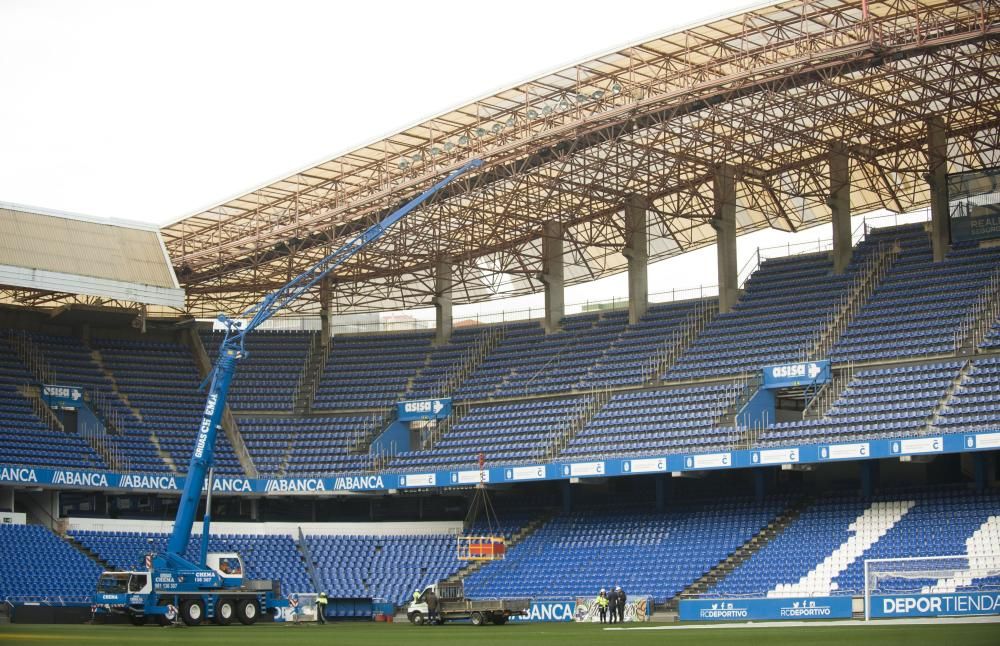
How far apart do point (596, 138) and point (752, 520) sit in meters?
15.1

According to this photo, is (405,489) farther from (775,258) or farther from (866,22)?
(866,22)

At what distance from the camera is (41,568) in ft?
155

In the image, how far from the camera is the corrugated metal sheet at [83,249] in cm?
5153

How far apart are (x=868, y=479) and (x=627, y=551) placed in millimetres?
9186

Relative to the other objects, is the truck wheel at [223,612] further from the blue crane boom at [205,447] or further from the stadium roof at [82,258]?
the stadium roof at [82,258]

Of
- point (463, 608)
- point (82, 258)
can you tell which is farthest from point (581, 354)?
point (82, 258)

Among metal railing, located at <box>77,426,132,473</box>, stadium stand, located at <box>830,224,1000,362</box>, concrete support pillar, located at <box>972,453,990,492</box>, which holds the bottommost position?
concrete support pillar, located at <box>972,453,990,492</box>

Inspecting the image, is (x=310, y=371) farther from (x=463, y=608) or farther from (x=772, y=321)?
(x=463, y=608)

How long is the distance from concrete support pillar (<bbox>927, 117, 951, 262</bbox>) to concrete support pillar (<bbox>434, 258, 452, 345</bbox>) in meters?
22.4

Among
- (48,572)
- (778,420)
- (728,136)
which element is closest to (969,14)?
(728,136)

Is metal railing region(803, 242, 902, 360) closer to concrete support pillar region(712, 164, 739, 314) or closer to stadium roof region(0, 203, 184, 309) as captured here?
concrete support pillar region(712, 164, 739, 314)

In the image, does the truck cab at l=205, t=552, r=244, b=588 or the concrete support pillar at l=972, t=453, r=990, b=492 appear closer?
the truck cab at l=205, t=552, r=244, b=588

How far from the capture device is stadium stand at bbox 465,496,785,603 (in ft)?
155

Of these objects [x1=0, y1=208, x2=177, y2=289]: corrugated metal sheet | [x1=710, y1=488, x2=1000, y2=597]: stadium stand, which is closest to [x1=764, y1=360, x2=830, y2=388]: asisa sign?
[x1=710, y1=488, x2=1000, y2=597]: stadium stand
